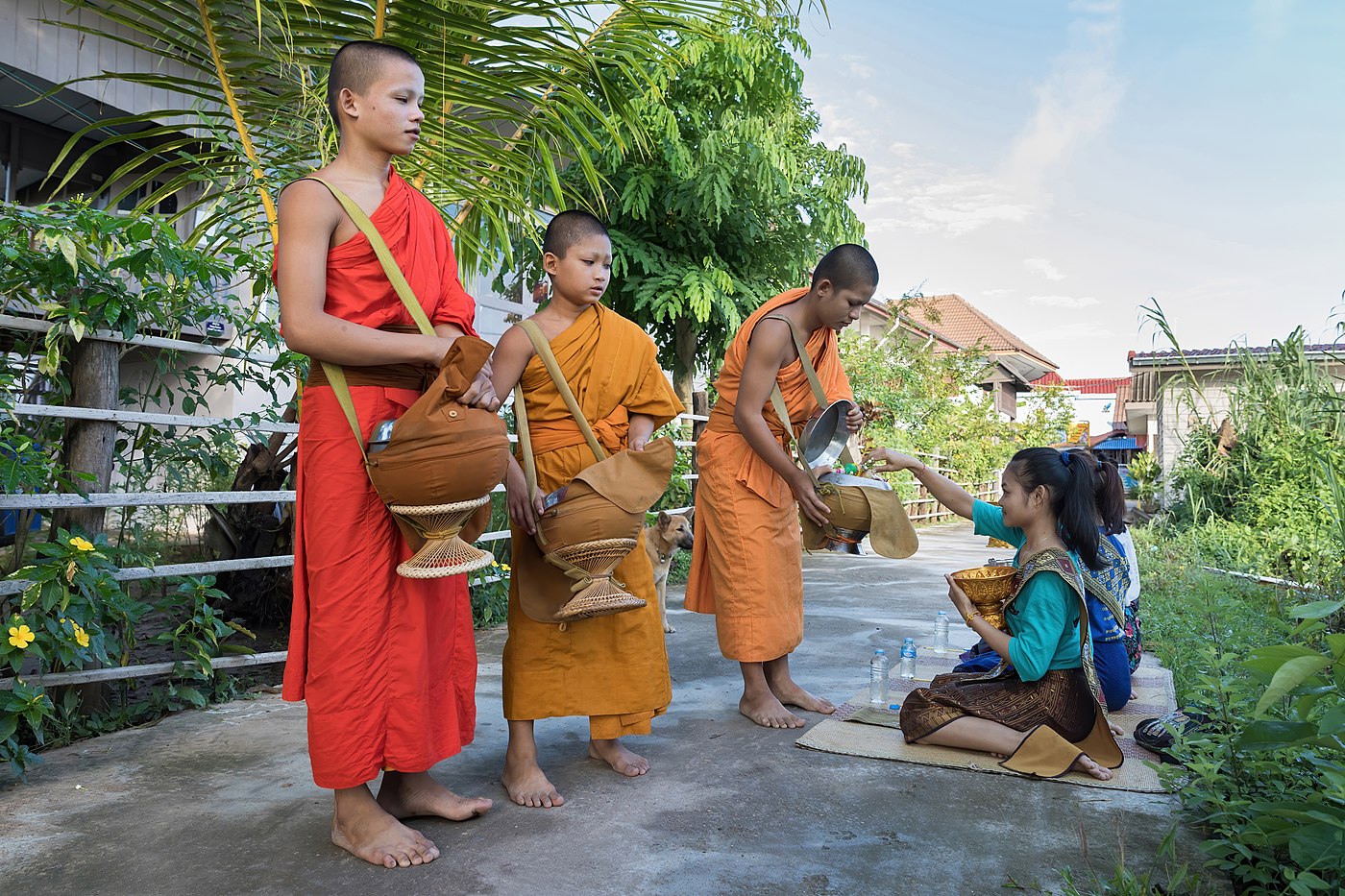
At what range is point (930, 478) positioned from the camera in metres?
Answer: 3.53

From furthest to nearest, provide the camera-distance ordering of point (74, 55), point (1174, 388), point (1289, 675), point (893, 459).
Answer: point (1174, 388)
point (74, 55)
point (893, 459)
point (1289, 675)

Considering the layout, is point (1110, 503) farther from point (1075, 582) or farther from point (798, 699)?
point (798, 699)

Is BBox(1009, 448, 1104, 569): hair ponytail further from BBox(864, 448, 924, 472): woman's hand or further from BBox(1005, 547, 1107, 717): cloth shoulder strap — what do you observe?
BBox(864, 448, 924, 472): woman's hand

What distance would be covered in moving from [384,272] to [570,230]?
2.49 ft

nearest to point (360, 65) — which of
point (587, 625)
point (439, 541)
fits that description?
point (439, 541)

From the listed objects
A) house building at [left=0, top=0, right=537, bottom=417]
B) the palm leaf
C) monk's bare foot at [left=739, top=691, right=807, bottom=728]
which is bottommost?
monk's bare foot at [left=739, top=691, right=807, bottom=728]

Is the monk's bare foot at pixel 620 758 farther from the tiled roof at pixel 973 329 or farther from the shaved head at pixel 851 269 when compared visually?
the tiled roof at pixel 973 329

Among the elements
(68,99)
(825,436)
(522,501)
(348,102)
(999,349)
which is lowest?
(522,501)

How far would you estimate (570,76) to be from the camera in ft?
13.2

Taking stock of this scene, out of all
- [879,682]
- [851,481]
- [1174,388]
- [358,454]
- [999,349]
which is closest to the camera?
[358,454]

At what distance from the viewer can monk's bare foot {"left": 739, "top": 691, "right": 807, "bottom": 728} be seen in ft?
11.3

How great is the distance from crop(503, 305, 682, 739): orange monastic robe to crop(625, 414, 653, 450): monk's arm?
0.04 m

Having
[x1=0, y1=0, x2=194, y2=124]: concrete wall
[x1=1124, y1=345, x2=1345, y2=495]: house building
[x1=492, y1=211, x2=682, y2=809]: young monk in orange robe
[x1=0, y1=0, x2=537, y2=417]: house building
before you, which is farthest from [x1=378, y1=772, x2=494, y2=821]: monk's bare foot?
[x1=1124, y1=345, x2=1345, y2=495]: house building

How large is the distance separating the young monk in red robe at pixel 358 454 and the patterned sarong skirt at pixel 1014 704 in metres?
1.66
